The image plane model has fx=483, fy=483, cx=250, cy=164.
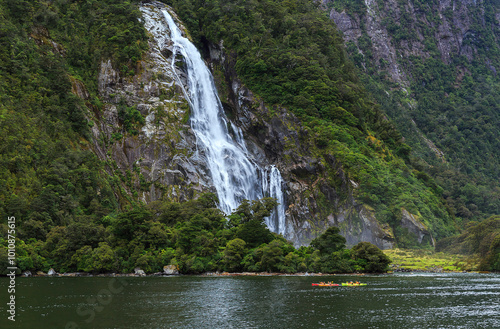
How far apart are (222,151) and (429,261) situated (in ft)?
121

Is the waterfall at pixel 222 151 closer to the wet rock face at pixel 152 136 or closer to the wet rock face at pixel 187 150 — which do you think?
the wet rock face at pixel 187 150

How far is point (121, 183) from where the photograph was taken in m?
72.4

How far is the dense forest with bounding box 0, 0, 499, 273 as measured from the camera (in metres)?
57.9

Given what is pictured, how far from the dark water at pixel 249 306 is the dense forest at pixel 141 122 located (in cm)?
1444

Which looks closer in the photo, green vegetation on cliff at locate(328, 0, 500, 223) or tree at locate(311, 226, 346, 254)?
tree at locate(311, 226, 346, 254)

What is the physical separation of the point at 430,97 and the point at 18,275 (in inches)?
5675

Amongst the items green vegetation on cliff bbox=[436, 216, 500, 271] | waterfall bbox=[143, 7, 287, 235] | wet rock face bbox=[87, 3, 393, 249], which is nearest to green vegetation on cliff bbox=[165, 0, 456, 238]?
wet rock face bbox=[87, 3, 393, 249]

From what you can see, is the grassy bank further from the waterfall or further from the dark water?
the dark water

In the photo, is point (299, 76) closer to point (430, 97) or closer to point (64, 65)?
point (64, 65)

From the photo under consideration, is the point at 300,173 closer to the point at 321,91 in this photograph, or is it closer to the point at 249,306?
the point at 321,91

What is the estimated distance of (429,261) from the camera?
71.7 m

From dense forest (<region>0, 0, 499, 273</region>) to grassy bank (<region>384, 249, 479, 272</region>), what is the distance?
370 centimetres

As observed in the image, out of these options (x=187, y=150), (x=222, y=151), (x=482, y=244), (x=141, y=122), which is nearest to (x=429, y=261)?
(x=482, y=244)

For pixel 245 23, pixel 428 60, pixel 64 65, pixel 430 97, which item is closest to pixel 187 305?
pixel 64 65
